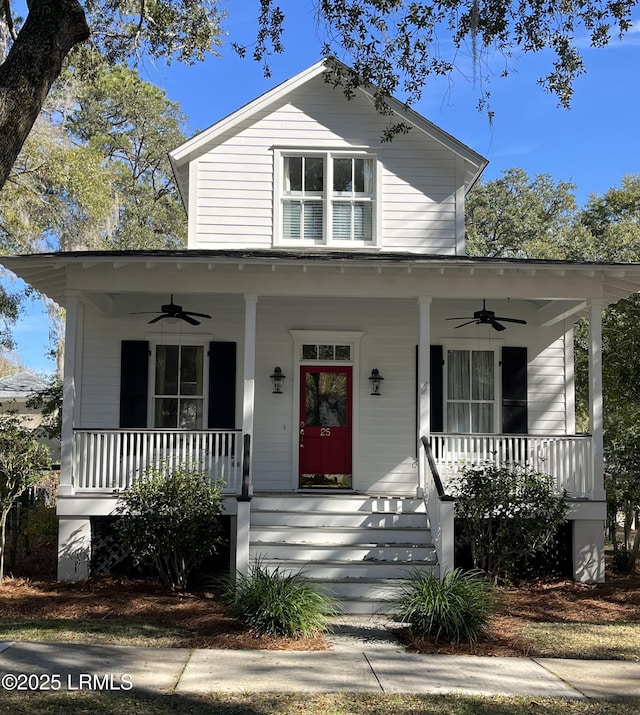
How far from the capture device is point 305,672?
238 inches

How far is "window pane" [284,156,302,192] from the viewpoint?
1285cm

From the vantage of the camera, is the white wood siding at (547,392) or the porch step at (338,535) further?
the white wood siding at (547,392)

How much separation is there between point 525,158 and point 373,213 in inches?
Result: 718

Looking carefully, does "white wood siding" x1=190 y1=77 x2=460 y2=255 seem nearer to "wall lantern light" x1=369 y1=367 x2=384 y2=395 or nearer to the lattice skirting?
"wall lantern light" x1=369 y1=367 x2=384 y2=395

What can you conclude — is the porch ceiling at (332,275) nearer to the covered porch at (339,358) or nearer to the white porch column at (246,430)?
the covered porch at (339,358)

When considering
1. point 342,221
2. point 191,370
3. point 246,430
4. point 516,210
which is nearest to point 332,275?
point 246,430

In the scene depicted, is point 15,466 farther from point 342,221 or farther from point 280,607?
point 342,221

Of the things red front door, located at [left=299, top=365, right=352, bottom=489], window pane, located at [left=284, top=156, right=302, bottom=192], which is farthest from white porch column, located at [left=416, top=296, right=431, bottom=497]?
window pane, located at [left=284, top=156, right=302, bottom=192]

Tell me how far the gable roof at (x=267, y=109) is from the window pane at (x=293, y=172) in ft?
3.08

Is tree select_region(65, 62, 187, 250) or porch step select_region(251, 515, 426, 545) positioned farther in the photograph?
tree select_region(65, 62, 187, 250)

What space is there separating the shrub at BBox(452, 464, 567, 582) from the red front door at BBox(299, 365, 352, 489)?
9.13ft

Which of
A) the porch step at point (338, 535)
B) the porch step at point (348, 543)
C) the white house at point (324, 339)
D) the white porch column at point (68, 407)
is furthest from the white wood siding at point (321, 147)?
the porch step at point (338, 535)

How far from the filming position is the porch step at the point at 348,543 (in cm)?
887

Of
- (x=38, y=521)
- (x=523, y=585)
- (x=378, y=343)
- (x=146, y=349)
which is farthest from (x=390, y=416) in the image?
(x=38, y=521)
